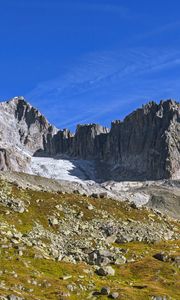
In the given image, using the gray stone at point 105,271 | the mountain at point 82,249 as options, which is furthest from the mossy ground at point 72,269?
the gray stone at point 105,271

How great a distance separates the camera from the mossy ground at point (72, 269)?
57519 millimetres

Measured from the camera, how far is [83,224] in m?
96.6

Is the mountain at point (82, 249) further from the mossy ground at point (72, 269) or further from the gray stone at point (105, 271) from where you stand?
the gray stone at point (105, 271)

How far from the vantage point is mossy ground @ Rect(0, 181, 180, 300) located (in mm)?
→ 57519

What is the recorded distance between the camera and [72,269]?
220 ft

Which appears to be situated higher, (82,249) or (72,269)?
(82,249)

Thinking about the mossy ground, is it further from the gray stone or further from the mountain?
the gray stone

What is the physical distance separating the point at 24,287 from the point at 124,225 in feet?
173

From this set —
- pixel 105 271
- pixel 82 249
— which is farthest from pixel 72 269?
pixel 82 249

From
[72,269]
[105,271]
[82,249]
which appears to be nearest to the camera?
[72,269]

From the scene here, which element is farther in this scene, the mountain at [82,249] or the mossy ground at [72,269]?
the mountain at [82,249]

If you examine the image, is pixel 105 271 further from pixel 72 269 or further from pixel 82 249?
pixel 82 249

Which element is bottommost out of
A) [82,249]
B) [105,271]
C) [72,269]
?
[105,271]

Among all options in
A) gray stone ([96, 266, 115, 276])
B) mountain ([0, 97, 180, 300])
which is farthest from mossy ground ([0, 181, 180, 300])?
gray stone ([96, 266, 115, 276])
